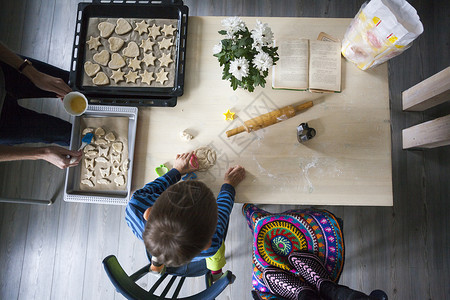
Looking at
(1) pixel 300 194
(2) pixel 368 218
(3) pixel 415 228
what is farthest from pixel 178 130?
(3) pixel 415 228

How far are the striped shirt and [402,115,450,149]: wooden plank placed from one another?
3.41 feet

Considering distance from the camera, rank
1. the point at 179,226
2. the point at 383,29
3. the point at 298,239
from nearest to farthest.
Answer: the point at 179,226 < the point at 383,29 < the point at 298,239

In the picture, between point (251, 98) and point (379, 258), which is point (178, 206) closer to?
point (251, 98)

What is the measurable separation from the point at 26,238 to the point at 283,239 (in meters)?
1.56

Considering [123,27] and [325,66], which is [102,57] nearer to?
[123,27]

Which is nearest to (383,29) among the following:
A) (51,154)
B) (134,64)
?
(134,64)

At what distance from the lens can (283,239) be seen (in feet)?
4.22

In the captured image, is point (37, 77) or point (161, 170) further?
point (37, 77)

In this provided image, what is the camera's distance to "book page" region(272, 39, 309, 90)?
111 centimetres

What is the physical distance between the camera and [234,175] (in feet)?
3.50

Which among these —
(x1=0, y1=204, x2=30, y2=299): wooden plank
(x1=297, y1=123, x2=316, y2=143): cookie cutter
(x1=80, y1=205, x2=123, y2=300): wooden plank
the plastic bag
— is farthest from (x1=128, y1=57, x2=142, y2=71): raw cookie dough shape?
(x1=0, y1=204, x2=30, y2=299): wooden plank

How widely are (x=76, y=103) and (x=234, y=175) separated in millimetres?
668


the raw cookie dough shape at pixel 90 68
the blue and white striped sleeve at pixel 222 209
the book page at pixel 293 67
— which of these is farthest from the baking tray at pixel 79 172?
the book page at pixel 293 67

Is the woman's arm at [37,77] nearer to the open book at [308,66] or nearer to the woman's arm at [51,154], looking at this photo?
the woman's arm at [51,154]
